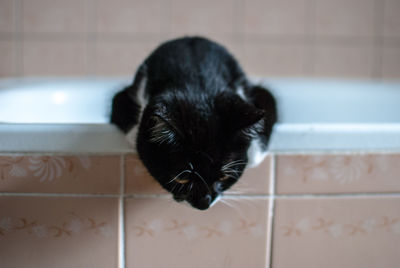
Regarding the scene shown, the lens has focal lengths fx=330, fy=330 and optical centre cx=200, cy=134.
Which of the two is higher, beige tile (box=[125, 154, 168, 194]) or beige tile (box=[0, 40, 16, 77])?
beige tile (box=[0, 40, 16, 77])

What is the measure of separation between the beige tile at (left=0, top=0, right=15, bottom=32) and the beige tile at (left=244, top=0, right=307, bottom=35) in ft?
2.90

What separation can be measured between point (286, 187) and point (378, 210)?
0.16 metres

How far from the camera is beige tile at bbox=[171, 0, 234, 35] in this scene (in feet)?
4.15

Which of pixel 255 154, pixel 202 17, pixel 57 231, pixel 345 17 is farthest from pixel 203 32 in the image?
pixel 57 231

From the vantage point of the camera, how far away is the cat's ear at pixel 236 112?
47 centimetres

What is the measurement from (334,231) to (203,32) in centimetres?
95

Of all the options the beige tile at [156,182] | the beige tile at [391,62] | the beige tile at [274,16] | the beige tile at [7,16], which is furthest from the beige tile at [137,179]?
the beige tile at [391,62]

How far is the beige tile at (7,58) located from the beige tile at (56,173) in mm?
920

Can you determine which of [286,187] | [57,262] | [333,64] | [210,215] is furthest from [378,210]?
[333,64]

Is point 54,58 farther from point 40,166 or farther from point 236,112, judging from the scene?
point 236,112

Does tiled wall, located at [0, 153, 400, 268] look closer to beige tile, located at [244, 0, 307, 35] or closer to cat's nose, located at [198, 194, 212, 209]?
cat's nose, located at [198, 194, 212, 209]

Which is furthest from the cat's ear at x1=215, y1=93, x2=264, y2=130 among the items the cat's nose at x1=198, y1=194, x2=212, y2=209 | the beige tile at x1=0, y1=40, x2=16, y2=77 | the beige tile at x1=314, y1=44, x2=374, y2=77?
the beige tile at x1=0, y1=40, x2=16, y2=77

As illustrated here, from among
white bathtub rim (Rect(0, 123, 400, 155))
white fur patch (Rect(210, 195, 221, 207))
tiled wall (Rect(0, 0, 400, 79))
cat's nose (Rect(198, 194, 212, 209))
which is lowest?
white fur patch (Rect(210, 195, 221, 207))

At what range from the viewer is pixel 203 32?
128 centimetres
